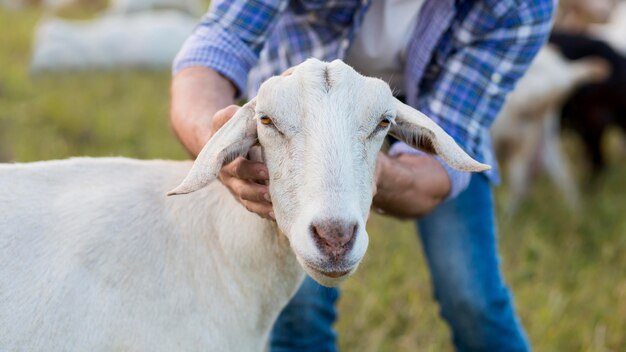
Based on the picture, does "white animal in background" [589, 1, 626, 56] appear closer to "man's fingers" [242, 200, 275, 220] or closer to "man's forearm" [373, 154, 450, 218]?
"man's forearm" [373, 154, 450, 218]

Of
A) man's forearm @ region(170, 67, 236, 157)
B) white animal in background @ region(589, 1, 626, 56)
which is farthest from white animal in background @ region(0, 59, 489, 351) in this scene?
white animal in background @ region(589, 1, 626, 56)

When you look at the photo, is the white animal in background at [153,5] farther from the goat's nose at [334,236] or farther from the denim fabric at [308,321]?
the goat's nose at [334,236]

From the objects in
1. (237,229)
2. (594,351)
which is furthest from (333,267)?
(594,351)

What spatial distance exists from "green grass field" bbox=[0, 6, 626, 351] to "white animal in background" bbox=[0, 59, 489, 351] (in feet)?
4.96

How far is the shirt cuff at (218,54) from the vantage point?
2.59m

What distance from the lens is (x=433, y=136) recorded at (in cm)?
206

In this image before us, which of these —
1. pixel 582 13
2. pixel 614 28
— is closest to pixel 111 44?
pixel 582 13

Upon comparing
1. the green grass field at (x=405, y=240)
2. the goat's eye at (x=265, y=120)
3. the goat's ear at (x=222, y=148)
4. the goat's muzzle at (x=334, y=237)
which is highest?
the goat's eye at (x=265, y=120)

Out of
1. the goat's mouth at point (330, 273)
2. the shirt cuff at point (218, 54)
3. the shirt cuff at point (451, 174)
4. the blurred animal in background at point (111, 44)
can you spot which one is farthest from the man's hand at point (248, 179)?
the blurred animal in background at point (111, 44)

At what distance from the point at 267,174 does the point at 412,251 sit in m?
2.74

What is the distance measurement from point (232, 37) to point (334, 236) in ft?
3.48

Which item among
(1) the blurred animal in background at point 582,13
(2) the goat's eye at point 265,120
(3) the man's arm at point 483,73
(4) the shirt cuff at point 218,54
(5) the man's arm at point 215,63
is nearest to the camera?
(2) the goat's eye at point 265,120

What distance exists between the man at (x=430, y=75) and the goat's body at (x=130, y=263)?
312 mm

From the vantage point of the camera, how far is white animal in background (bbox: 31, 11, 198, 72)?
8.39 metres
